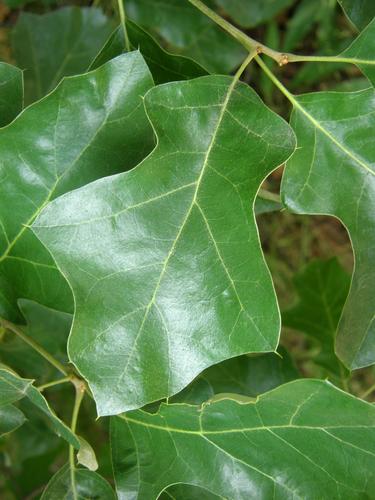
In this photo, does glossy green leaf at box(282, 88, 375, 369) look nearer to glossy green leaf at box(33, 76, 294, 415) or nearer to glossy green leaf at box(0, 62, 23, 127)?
glossy green leaf at box(33, 76, 294, 415)

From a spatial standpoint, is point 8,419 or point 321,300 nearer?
point 8,419

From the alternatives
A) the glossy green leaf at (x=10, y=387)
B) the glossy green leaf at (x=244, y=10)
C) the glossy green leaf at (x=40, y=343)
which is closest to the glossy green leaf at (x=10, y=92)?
the glossy green leaf at (x=10, y=387)

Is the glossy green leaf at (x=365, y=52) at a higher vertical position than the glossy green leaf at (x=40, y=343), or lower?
higher

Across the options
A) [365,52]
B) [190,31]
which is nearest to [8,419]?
[365,52]

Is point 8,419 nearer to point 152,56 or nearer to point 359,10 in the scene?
point 152,56

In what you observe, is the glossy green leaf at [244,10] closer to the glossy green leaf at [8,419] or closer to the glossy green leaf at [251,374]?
the glossy green leaf at [251,374]

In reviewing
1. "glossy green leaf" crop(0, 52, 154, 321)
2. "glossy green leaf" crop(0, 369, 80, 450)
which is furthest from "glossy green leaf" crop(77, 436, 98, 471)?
"glossy green leaf" crop(0, 52, 154, 321)

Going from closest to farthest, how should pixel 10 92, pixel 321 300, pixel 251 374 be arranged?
pixel 10 92 → pixel 251 374 → pixel 321 300
